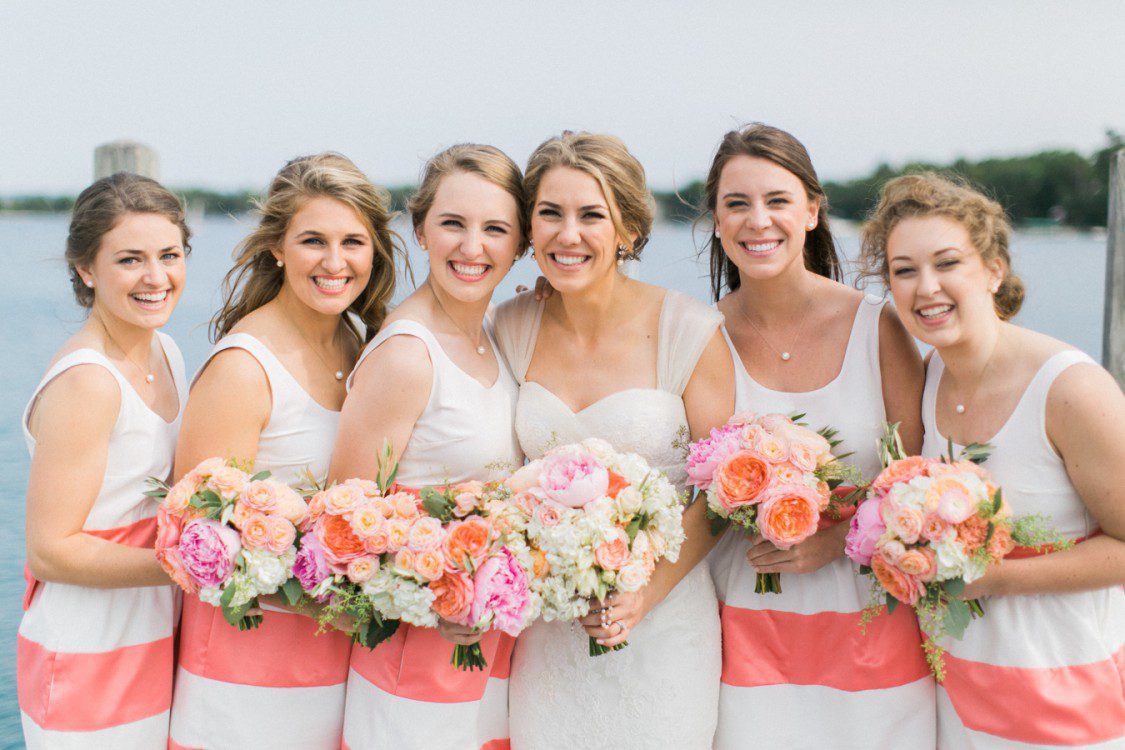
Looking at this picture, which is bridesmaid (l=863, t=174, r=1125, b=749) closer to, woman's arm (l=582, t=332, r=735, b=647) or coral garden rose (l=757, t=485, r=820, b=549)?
coral garden rose (l=757, t=485, r=820, b=549)

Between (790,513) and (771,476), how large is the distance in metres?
0.15

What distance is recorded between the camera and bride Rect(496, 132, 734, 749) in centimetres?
355

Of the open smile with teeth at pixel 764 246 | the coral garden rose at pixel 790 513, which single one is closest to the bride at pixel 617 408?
the open smile with teeth at pixel 764 246

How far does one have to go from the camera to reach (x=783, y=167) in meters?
3.79

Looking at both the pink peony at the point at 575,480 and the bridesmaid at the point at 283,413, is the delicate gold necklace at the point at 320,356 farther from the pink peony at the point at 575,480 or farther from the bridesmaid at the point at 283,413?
the pink peony at the point at 575,480

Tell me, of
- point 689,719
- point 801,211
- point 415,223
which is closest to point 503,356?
point 415,223

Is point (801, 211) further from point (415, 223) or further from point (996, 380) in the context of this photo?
point (415, 223)

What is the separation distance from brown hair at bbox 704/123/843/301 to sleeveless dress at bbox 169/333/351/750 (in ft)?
6.83

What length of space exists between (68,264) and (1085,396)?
13.2 ft

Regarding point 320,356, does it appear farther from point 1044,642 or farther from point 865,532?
point 1044,642

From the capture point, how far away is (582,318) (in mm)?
3949

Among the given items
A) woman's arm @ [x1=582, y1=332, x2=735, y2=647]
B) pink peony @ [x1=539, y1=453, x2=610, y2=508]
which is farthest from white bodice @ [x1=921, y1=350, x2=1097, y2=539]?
pink peony @ [x1=539, y1=453, x2=610, y2=508]

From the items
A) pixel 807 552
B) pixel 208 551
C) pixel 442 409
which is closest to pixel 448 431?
pixel 442 409

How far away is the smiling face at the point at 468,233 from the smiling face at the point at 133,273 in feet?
3.67
